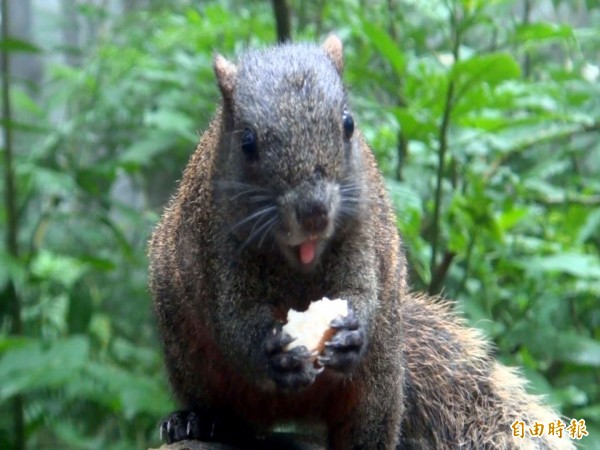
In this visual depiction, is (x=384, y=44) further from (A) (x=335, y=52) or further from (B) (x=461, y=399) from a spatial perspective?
(B) (x=461, y=399)

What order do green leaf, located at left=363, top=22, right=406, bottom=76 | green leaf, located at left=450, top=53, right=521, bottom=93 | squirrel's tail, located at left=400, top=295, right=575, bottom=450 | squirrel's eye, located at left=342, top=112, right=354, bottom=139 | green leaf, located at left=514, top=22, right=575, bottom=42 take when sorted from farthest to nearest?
green leaf, located at left=363, top=22, right=406, bottom=76 < green leaf, located at left=514, top=22, right=575, bottom=42 < green leaf, located at left=450, top=53, right=521, bottom=93 < squirrel's tail, located at left=400, top=295, right=575, bottom=450 < squirrel's eye, located at left=342, top=112, right=354, bottom=139

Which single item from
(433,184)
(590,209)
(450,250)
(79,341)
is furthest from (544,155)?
(79,341)

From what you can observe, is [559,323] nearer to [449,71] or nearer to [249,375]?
[449,71]

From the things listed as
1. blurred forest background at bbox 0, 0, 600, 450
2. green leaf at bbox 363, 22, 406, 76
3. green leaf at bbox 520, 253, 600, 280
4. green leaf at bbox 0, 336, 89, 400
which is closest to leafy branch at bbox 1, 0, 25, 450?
blurred forest background at bbox 0, 0, 600, 450

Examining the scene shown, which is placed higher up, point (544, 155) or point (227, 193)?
point (544, 155)

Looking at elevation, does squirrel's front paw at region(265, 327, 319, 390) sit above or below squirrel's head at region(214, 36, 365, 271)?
below

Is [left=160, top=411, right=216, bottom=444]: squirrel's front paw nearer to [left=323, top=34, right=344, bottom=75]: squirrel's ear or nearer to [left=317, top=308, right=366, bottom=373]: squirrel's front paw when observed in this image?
[left=317, top=308, right=366, bottom=373]: squirrel's front paw

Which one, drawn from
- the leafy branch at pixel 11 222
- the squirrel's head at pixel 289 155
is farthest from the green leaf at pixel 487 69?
the leafy branch at pixel 11 222
